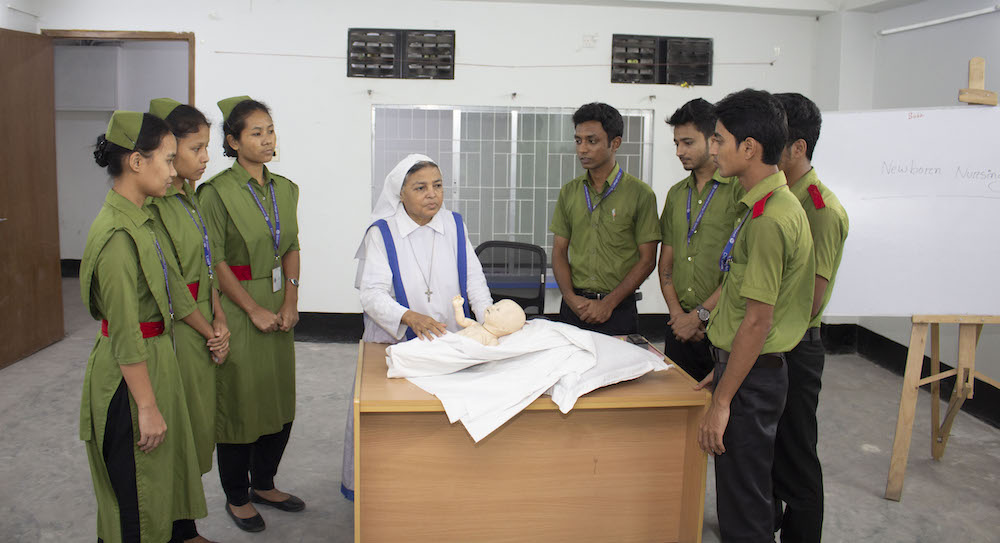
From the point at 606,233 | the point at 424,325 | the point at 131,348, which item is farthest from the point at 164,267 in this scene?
the point at 606,233

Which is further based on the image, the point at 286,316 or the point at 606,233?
the point at 606,233

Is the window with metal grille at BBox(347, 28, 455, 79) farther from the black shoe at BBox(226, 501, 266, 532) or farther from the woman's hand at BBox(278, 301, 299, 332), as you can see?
the black shoe at BBox(226, 501, 266, 532)

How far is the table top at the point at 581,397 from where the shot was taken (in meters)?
2.21

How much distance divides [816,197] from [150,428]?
2213 millimetres

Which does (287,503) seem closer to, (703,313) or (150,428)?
(150,428)

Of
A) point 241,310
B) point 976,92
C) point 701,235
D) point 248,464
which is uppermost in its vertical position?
point 976,92

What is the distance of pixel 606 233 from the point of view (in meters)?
3.52

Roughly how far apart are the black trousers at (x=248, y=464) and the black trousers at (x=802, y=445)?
195cm

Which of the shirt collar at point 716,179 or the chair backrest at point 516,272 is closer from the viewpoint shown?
the shirt collar at point 716,179

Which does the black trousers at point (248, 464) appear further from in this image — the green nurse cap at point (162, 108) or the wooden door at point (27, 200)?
the wooden door at point (27, 200)

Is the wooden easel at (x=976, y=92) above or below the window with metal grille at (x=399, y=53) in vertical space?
below

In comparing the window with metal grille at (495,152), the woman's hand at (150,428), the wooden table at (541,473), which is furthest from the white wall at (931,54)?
the woman's hand at (150,428)

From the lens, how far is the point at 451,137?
5.82 meters

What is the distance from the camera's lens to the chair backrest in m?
4.61
